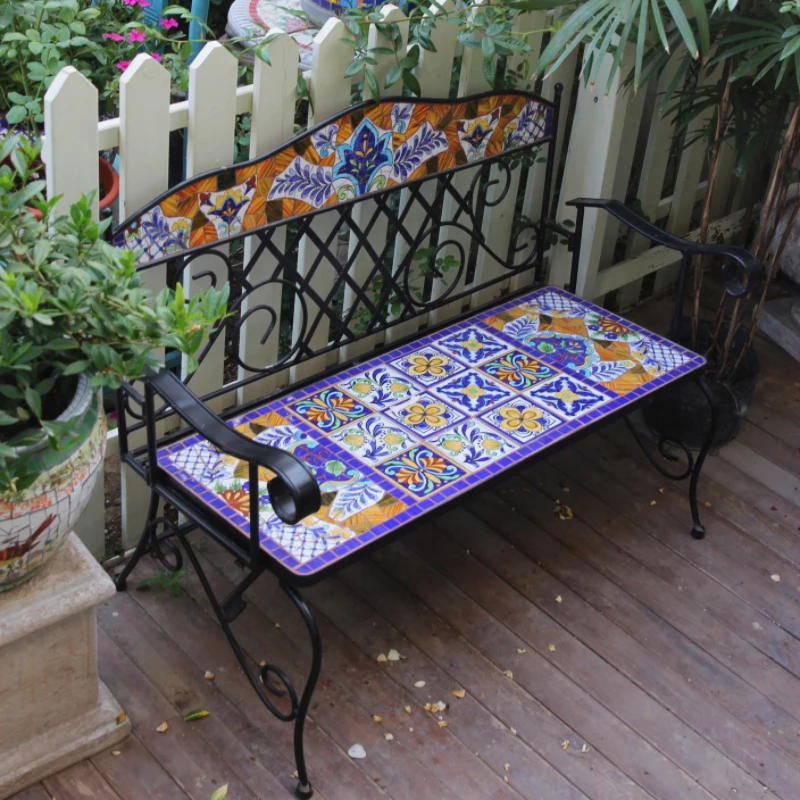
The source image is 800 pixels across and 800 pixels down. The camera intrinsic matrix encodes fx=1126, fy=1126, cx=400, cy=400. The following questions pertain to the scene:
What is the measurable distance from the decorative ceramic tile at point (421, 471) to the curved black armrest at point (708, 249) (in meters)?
0.94

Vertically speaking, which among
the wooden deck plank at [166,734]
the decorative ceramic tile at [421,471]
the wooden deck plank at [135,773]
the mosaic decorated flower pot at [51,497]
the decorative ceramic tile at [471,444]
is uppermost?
the mosaic decorated flower pot at [51,497]

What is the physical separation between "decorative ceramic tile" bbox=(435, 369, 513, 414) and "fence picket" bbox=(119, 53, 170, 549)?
789 millimetres

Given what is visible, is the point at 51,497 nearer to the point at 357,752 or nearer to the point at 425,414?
the point at 357,752

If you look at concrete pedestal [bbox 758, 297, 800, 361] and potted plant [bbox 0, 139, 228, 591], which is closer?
potted plant [bbox 0, 139, 228, 591]

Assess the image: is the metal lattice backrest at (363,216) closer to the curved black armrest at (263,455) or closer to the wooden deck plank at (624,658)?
the curved black armrest at (263,455)

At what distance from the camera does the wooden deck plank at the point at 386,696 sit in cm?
250

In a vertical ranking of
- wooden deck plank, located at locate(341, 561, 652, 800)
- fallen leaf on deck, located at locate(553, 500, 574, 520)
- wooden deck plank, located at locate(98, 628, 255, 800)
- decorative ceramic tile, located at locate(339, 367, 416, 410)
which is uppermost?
decorative ceramic tile, located at locate(339, 367, 416, 410)

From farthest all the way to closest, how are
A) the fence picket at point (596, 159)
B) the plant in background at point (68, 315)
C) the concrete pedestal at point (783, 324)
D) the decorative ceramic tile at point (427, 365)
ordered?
the concrete pedestal at point (783, 324) → the fence picket at point (596, 159) → the decorative ceramic tile at point (427, 365) → the plant in background at point (68, 315)

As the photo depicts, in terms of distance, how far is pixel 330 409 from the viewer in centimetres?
282

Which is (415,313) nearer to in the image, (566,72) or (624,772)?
(566,72)

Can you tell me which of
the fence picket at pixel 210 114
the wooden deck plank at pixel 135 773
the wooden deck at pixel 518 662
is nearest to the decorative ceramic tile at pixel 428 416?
the fence picket at pixel 210 114

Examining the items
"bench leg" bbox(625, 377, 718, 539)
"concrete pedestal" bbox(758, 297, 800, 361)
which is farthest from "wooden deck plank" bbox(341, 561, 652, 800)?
"concrete pedestal" bbox(758, 297, 800, 361)

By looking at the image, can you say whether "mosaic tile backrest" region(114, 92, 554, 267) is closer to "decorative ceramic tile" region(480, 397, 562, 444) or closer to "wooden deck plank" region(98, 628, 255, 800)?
"decorative ceramic tile" region(480, 397, 562, 444)

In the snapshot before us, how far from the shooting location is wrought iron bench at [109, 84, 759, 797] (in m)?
2.43
